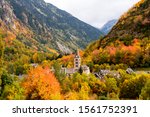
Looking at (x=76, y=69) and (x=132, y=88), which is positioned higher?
(x=76, y=69)

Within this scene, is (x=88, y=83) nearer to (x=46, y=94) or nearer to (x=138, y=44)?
(x=46, y=94)

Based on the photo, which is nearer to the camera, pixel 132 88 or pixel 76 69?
pixel 132 88

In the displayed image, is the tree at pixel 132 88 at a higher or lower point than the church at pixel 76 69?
lower

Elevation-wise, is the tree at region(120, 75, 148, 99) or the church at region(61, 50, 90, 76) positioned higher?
the church at region(61, 50, 90, 76)

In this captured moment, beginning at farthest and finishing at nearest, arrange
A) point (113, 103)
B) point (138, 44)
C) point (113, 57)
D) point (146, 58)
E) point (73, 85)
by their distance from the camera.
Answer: point (138, 44) → point (113, 57) → point (146, 58) → point (73, 85) → point (113, 103)

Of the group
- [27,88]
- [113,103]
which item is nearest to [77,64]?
[27,88]

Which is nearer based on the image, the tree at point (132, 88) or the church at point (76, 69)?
the tree at point (132, 88)

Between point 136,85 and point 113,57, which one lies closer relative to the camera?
point 136,85

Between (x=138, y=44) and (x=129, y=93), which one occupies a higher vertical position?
Answer: (x=138, y=44)

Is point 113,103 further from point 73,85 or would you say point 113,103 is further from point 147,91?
point 73,85

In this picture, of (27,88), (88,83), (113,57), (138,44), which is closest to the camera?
(27,88)

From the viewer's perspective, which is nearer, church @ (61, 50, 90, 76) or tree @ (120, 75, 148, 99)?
tree @ (120, 75, 148, 99)
